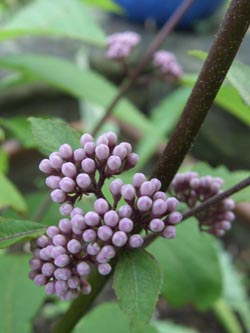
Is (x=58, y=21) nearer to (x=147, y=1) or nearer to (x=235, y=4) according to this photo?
(x=235, y=4)

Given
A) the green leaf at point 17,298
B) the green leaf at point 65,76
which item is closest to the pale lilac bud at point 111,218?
the green leaf at point 17,298

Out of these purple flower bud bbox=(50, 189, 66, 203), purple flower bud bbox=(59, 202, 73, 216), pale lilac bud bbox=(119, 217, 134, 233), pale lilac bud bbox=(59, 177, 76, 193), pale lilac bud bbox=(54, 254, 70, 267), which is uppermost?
pale lilac bud bbox=(119, 217, 134, 233)

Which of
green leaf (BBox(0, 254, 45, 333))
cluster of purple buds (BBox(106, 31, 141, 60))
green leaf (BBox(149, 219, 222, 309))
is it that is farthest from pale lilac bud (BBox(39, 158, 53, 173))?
cluster of purple buds (BBox(106, 31, 141, 60))

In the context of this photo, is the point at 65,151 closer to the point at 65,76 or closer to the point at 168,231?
the point at 168,231

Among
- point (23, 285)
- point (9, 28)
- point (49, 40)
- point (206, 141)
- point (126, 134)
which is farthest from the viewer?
point (49, 40)

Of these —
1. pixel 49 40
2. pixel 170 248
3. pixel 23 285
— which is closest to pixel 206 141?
pixel 49 40

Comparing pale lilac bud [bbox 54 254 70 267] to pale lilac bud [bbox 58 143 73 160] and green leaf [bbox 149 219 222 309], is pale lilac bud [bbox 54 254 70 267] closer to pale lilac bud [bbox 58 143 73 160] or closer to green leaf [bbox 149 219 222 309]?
pale lilac bud [bbox 58 143 73 160]
